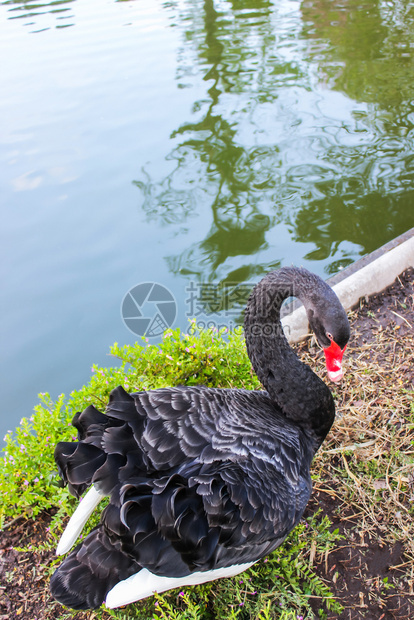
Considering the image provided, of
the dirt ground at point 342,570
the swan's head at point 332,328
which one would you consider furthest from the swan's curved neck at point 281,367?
the dirt ground at point 342,570

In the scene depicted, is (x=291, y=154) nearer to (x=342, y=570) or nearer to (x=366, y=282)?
(x=366, y=282)

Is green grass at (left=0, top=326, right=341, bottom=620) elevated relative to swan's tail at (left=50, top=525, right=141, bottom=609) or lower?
lower

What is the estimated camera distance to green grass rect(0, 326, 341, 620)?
1.82 meters

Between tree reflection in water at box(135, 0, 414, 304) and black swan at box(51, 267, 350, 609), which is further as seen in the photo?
tree reflection in water at box(135, 0, 414, 304)

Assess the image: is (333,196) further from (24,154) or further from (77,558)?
(77,558)

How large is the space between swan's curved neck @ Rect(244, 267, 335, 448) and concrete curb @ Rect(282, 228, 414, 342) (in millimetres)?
827

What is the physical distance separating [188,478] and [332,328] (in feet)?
2.46

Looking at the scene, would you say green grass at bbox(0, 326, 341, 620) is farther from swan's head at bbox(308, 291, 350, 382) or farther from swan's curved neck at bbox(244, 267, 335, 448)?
swan's head at bbox(308, 291, 350, 382)

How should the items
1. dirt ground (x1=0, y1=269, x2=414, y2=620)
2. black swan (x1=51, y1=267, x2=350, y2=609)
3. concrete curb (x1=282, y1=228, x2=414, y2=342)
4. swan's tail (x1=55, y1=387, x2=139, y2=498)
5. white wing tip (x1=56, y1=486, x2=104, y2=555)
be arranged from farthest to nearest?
concrete curb (x1=282, y1=228, x2=414, y2=342), dirt ground (x1=0, y1=269, x2=414, y2=620), white wing tip (x1=56, y1=486, x2=104, y2=555), swan's tail (x1=55, y1=387, x2=139, y2=498), black swan (x1=51, y1=267, x2=350, y2=609)

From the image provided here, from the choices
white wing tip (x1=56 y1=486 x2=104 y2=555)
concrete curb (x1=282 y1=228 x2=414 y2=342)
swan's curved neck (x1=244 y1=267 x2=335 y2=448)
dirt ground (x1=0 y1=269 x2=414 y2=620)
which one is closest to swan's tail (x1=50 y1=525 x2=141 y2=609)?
white wing tip (x1=56 y1=486 x2=104 y2=555)

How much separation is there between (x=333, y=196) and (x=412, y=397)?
2729 mm

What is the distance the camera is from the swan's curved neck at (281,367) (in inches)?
82.4

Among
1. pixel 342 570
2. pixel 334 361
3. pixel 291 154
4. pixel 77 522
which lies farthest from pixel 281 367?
pixel 291 154

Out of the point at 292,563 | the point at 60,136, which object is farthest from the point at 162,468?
the point at 60,136
